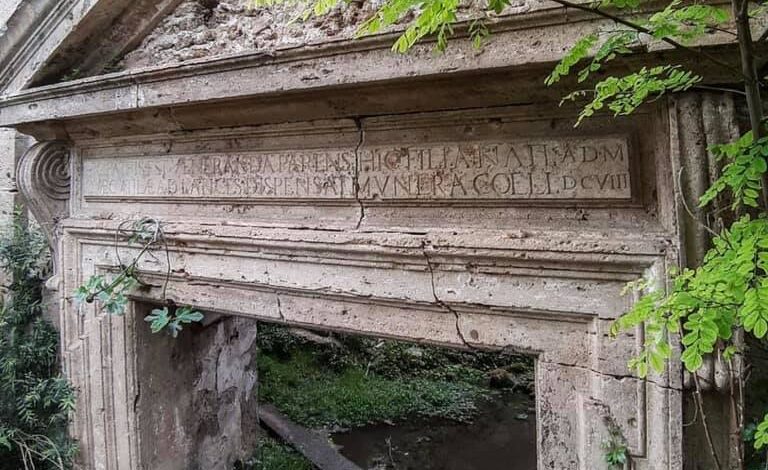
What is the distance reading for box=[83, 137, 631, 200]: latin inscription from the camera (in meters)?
1.65

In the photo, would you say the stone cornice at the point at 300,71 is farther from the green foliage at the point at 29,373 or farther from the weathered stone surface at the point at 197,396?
the weathered stone surface at the point at 197,396

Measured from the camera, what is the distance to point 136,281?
257cm

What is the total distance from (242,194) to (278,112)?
427 millimetres

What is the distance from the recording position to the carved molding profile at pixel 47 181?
2668 millimetres

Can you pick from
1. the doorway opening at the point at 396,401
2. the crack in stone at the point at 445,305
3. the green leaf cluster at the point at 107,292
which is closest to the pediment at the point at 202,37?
the crack in stone at the point at 445,305

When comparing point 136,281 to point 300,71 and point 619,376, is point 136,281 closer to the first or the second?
point 300,71

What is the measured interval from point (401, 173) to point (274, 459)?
319cm

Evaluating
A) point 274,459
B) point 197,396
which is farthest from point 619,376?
point 274,459

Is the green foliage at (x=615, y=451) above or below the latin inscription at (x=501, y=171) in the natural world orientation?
below

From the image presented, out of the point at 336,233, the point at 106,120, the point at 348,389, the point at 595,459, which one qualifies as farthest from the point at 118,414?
the point at 348,389

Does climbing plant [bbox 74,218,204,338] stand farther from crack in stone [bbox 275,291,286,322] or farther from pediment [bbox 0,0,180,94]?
pediment [bbox 0,0,180,94]

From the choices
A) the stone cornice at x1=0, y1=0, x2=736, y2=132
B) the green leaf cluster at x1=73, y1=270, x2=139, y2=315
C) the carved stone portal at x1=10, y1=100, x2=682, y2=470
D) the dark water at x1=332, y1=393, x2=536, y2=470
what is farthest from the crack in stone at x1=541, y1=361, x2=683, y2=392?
the dark water at x1=332, y1=393, x2=536, y2=470

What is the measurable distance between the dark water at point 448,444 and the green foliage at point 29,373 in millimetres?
2891

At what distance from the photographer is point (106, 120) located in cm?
247
